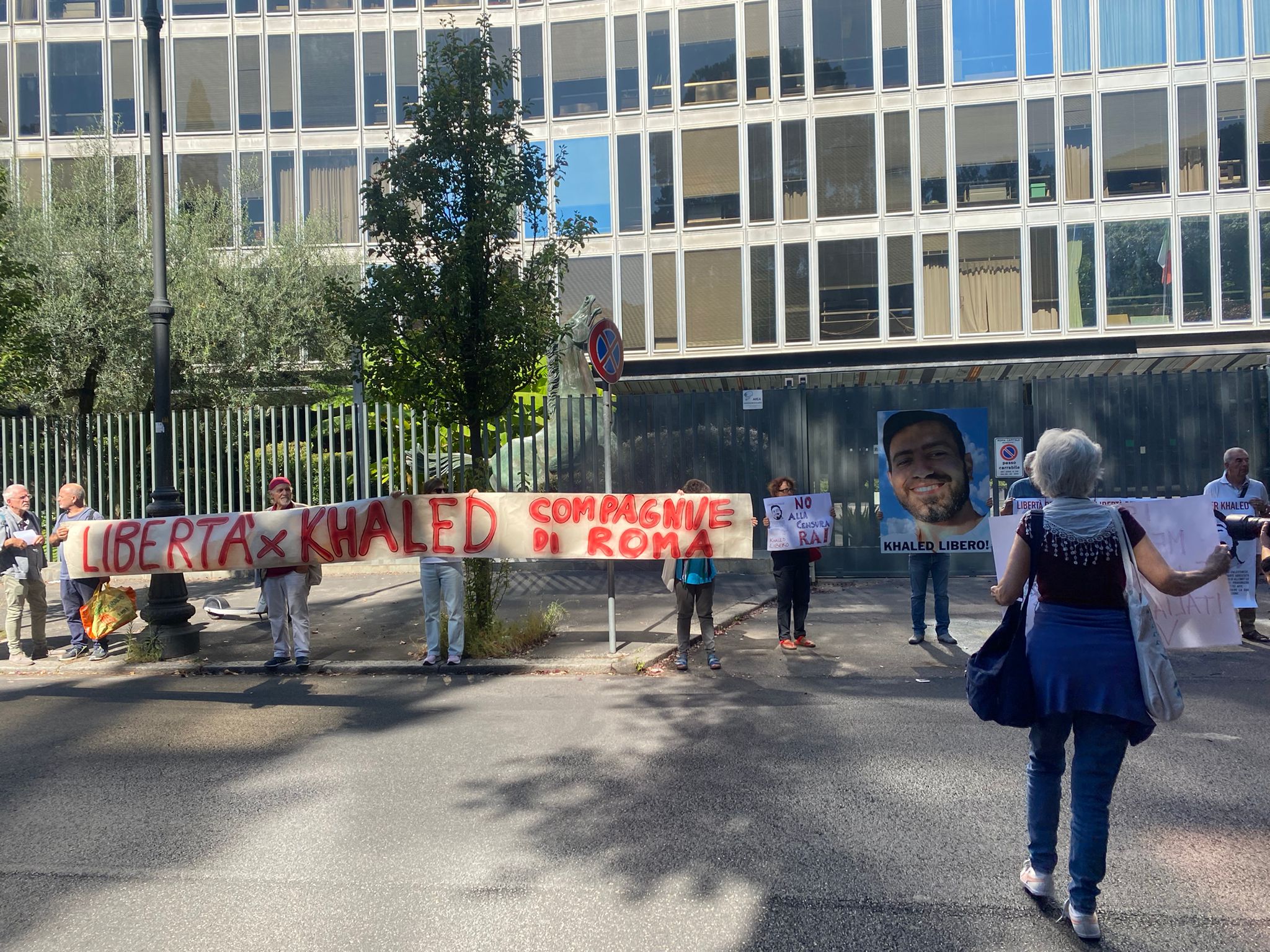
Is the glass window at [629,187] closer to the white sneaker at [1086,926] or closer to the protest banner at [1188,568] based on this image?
the protest banner at [1188,568]

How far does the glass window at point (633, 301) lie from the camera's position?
2770 cm

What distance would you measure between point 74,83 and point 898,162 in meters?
24.7

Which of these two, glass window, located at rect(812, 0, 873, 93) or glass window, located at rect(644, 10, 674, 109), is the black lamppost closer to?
glass window, located at rect(644, 10, 674, 109)

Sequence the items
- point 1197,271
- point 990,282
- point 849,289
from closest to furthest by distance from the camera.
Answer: point 1197,271
point 990,282
point 849,289

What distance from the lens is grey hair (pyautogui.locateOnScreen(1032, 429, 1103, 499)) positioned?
3633mm

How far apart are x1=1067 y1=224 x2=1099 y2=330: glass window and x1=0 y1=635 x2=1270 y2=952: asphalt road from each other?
20.0 metres

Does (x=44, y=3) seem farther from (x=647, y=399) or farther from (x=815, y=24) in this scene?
(x=647, y=399)

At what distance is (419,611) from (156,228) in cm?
551

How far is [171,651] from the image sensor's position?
9859mm

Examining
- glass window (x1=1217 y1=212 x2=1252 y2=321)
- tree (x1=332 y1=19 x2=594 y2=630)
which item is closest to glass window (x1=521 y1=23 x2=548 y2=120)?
glass window (x1=1217 y1=212 x2=1252 y2=321)

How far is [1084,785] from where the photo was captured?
11.4 ft

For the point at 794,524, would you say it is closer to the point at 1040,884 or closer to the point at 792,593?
the point at 792,593

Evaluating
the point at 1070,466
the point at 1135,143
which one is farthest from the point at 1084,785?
the point at 1135,143

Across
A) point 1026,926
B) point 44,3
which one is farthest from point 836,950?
point 44,3
